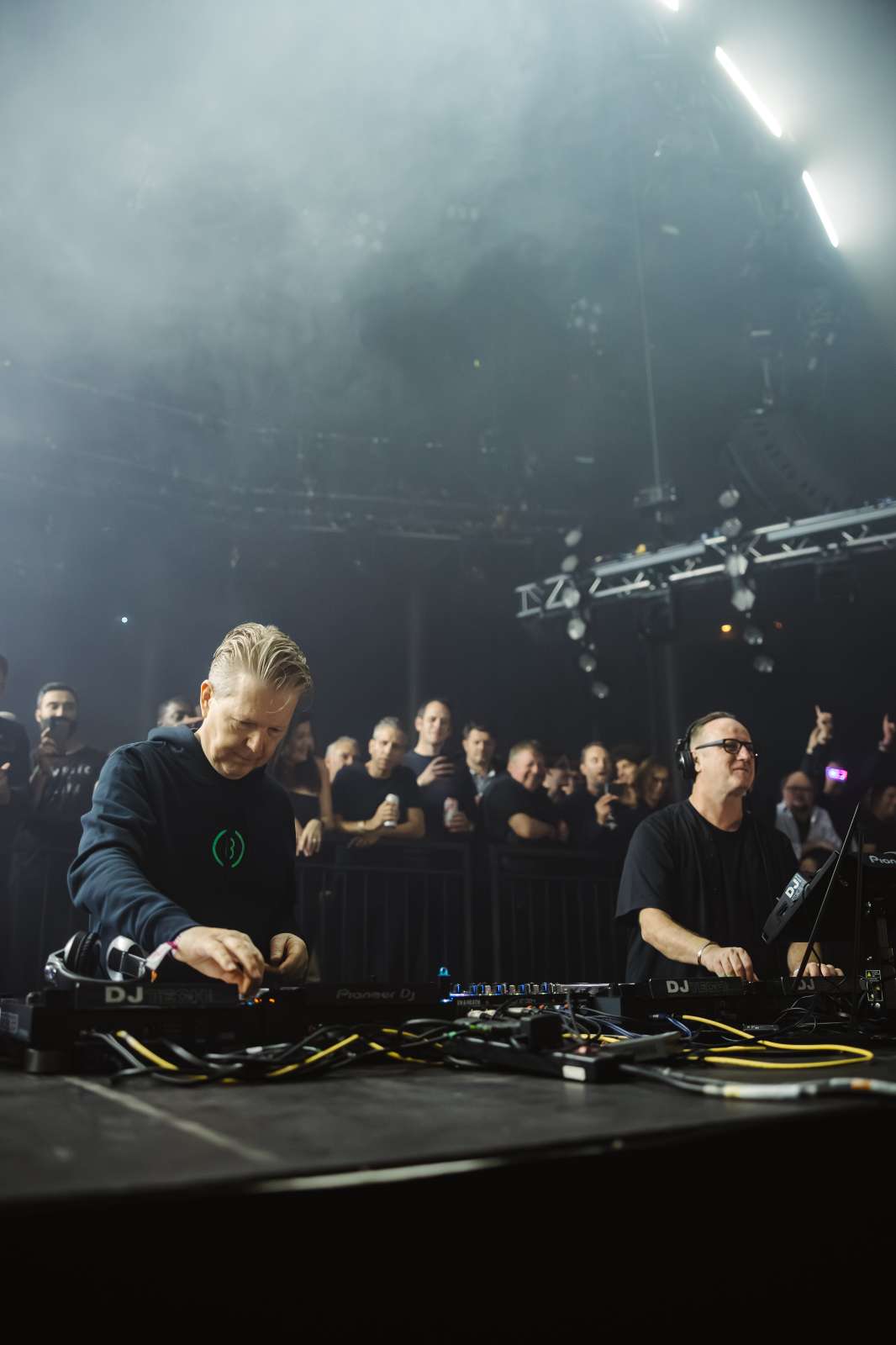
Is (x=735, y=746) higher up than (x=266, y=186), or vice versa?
(x=266, y=186)

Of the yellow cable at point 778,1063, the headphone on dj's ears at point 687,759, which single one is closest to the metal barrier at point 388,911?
the headphone on dj's ears at point 687,759

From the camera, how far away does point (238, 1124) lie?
629mm

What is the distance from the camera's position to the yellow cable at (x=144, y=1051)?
965 mm

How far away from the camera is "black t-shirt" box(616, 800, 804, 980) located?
2543 millimetres

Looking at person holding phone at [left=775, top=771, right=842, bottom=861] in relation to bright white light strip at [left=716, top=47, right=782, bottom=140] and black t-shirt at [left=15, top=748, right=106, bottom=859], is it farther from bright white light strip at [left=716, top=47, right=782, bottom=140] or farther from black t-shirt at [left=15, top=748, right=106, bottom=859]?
black t-shirt at [left=15, top=748, right=106, bottom=859]

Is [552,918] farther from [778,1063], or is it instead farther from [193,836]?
[778,1063]

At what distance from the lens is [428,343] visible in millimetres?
7254

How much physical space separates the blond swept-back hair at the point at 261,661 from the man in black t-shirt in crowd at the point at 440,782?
144 inches

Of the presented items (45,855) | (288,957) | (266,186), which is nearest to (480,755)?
(45,855)

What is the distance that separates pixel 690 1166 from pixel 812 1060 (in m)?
0.64

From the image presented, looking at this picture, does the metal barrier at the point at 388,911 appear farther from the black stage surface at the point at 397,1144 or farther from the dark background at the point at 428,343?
the black stage surface at the point at 397,1144

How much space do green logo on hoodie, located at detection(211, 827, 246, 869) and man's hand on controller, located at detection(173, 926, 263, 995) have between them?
0.58m

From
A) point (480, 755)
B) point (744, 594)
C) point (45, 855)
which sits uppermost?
point (744, 594)

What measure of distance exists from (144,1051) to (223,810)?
937mm
